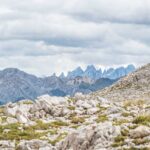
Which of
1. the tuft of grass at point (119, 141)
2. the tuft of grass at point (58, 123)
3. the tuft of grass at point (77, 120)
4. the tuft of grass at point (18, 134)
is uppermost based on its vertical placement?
the tuft of grass at point (119, 141)

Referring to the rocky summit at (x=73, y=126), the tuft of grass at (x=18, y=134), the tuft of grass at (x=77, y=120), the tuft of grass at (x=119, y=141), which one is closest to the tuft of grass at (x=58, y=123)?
the rocky summit at (x=73, y=126)

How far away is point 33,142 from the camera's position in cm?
3725

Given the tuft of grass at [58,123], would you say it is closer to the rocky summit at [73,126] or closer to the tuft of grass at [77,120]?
the rocky summit at [73,126]

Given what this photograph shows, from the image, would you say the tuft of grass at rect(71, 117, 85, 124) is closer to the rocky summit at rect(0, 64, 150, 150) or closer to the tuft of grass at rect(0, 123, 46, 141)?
the rocky summit at rect(0, 64, 150, 150)

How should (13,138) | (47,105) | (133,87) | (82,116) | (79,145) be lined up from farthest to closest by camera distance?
1. (133,87)
2. (47,105)
3. (82,116)
4. (13,138)
5. (79,145)

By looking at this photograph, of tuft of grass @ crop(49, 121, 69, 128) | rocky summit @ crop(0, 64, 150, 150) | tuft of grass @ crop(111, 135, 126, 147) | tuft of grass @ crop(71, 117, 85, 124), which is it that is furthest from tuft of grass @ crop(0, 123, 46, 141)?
tuft of grass @ crop(111, 135, 126, 147)

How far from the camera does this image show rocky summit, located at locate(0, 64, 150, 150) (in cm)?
3114

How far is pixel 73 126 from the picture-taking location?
50.2 m

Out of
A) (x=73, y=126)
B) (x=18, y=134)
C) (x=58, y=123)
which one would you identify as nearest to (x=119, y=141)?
(x=18, y=134)

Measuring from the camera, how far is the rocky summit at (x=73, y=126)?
31.1 m

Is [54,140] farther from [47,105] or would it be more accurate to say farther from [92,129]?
[47,105]

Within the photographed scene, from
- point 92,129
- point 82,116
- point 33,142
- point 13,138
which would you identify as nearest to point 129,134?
point 92,129

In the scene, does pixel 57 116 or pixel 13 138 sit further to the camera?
pixel 57 116

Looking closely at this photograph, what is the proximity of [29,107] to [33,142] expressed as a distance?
2569 centimetres
